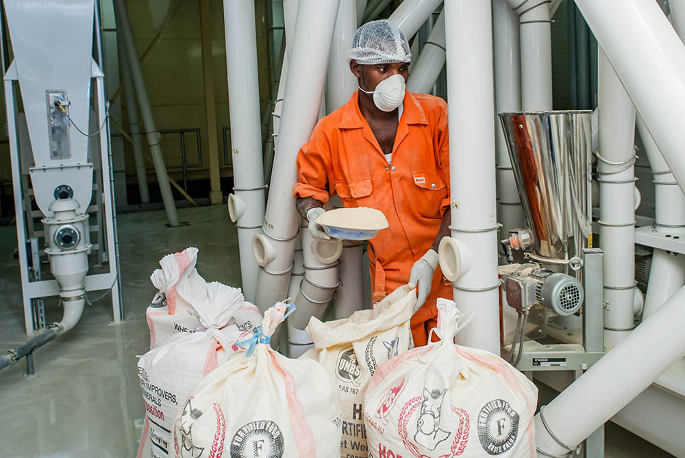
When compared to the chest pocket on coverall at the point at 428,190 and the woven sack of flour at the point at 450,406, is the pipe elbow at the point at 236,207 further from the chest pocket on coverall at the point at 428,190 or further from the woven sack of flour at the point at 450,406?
the woven sack of flour at the point at 450,406

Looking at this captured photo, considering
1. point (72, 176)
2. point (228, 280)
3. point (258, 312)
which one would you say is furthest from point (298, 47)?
point (228, 280)

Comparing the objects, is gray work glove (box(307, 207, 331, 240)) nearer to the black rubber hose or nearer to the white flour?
the white flour

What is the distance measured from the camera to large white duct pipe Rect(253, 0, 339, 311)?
89.8 inches

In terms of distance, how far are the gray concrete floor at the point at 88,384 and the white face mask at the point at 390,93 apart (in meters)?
1.37

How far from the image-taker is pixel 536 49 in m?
2.65

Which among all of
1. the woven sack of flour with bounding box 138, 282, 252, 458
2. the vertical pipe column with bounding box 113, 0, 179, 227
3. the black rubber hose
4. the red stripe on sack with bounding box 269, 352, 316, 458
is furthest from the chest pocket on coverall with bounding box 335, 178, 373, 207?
the vertical pipe column with bounding box 113, 0, 179, 227

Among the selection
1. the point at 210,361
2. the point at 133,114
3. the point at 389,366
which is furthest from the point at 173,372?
the point at 133,114

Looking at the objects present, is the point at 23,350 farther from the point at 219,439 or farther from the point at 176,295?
the point at 219,439

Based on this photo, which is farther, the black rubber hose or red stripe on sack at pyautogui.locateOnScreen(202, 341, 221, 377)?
the black rubber hose

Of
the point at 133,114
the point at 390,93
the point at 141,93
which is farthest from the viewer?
the point at 133,114

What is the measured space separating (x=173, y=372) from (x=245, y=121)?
1311 millimetres

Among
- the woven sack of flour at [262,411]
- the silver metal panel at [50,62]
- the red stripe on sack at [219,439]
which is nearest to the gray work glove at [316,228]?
the woven sack of flour at [262,411]

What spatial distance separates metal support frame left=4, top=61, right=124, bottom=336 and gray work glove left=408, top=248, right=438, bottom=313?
2519mm

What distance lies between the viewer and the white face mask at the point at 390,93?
224cm
